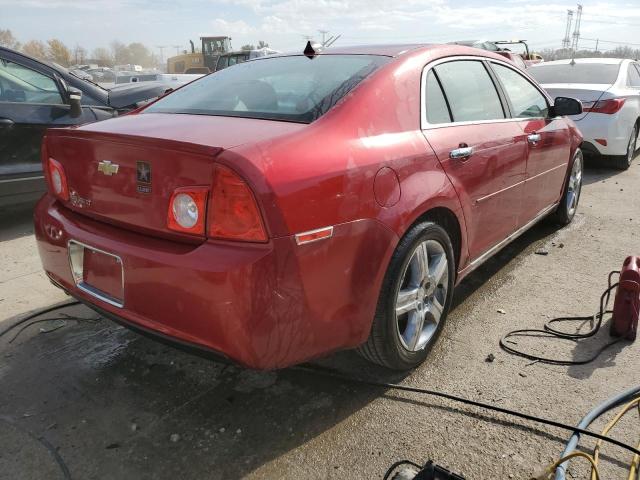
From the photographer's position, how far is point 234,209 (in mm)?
1862

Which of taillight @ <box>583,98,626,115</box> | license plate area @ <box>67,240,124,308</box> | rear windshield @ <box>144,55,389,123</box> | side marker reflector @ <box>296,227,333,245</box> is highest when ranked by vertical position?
rear windshield @ <box>144,55,389,123</box>

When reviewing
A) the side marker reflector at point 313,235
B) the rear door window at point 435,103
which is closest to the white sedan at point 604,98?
the rear door window at point 435,103

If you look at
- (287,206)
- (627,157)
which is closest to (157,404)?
(287,206)

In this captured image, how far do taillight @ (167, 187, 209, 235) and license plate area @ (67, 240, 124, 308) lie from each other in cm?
32

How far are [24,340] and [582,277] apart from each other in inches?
145

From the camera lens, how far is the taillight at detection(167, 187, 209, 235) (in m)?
1.91

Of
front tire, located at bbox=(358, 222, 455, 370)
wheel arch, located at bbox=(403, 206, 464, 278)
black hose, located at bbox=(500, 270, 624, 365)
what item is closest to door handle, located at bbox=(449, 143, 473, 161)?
wheel arch, located at bbox=(403, 206, 464, 278)

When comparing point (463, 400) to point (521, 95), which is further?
point (521, 95)

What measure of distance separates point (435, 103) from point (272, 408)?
170 centimetres

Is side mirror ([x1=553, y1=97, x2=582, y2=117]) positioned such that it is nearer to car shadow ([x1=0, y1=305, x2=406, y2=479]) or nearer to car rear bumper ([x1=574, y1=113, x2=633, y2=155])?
car shadow ([x1=0, y1=305, x2=406, y2=479])

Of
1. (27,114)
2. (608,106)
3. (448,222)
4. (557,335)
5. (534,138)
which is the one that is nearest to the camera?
(448,222)

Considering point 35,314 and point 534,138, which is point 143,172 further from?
point 534,138

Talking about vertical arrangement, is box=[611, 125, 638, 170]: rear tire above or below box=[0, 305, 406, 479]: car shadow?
above

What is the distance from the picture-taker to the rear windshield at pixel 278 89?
2385 millimetres
